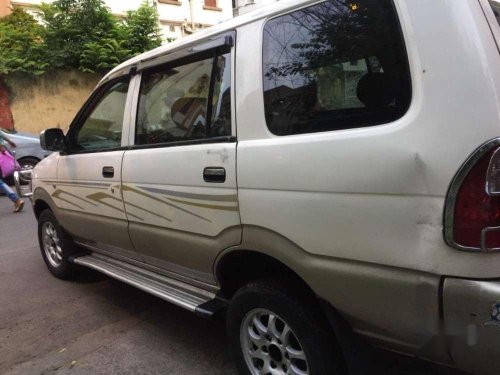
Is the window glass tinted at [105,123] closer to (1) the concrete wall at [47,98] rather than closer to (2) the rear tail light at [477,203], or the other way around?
(2) the rear tail light at [477,203]

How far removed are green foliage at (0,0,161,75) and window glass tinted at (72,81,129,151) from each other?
13137 mm

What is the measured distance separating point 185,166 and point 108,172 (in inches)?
38.6

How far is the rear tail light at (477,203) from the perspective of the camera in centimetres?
166

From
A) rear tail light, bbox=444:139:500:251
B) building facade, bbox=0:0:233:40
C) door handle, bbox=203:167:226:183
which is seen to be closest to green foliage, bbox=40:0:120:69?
building facade, bbox=0:0:233:40

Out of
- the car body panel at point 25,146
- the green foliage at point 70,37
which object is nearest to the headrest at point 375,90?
the car body panel at point 25,146

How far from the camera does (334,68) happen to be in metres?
2.15

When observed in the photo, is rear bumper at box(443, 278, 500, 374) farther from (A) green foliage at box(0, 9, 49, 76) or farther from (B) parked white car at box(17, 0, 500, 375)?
(A) green foliage at box(0, 9, 49, 76)

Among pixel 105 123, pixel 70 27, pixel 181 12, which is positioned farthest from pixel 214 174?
pixel 181 12

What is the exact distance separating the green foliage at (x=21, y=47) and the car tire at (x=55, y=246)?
39.8ft

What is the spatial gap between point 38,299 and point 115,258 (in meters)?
1.01

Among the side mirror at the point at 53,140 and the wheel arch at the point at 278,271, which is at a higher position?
the side mirror at the point at 53,140

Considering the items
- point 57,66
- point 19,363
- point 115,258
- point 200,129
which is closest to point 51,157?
point 115,258

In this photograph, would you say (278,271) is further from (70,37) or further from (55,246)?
(70,37)

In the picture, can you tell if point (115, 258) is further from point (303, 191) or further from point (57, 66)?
point (57, 66)
